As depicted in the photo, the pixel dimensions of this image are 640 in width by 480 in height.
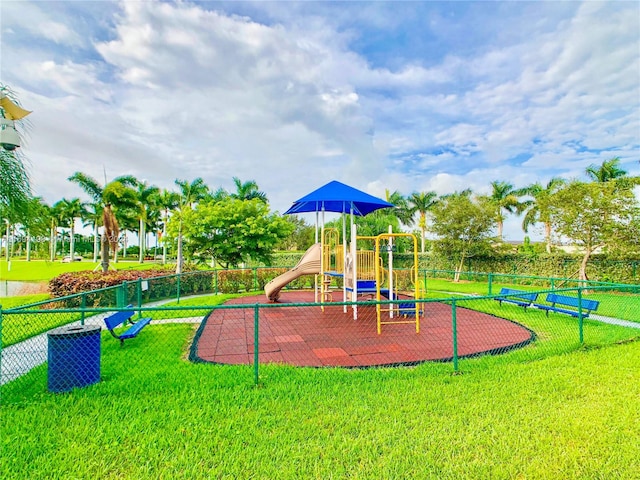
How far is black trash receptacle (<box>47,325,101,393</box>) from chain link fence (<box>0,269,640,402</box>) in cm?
1

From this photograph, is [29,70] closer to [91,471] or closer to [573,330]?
[91,471]

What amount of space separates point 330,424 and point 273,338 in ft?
12.6

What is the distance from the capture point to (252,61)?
34.7ft

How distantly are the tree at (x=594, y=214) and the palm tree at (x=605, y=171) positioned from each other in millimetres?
14902

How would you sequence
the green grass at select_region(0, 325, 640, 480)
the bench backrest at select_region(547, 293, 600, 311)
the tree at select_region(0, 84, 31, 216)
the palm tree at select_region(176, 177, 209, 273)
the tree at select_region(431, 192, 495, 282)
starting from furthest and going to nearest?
the palm tree at select_region(176, 177, 209, 273), the tree at select_region(431, 192, 495, 282), the tree at select_region(0, 84, 31, 216), the bench backrest at select_region(547, 293, 600, 311), the green grass at select_region(0, 325, 640, 480)

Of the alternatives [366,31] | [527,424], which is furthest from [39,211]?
[527,424]

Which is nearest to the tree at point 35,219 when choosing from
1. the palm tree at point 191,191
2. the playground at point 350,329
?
the playground at point 350,329

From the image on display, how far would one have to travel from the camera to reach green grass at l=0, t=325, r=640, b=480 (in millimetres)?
2699

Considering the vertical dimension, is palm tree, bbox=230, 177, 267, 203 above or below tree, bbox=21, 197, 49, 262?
above

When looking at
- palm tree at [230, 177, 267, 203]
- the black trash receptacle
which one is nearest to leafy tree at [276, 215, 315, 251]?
palm tree at [230, 177, 267, 203]

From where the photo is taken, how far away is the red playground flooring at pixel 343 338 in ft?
18.6

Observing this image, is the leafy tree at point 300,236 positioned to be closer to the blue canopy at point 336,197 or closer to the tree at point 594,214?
the tree at point 594,214

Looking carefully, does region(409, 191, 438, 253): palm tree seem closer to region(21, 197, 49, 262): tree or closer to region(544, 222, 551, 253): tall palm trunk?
region(544, 222, 551, 253): tall palm trunk

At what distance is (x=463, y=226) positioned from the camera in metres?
22.2
